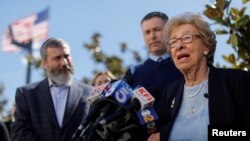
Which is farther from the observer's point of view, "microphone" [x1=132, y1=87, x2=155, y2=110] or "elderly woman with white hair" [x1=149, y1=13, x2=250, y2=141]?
"elderly woman with white hair" [x1=149, y1=13, x2=250, y2=141]

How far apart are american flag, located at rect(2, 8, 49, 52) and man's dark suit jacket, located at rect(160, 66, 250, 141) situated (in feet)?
66.4

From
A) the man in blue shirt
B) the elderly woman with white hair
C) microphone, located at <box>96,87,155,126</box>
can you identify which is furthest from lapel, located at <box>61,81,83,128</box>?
microphone, located at <box>96,87,155,126</box>

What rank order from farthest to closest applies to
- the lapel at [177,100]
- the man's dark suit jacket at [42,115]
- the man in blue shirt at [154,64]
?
the man's dark suit jacket at [42,115] → the man in blue shirt at [154,64] → the lapel at [177,100]

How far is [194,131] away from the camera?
340 centimetres

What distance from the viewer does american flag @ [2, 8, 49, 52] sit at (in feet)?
77.7

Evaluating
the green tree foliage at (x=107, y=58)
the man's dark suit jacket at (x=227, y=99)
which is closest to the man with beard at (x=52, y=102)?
the man's dark suit jacket at (x=227, y=99)

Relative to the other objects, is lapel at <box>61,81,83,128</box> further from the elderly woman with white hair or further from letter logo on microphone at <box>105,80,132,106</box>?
letter logo on microphone at <box>105,80,132,106</box>

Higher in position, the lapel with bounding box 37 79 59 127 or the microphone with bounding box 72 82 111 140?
the microphone with bounding box 72 82 111 140

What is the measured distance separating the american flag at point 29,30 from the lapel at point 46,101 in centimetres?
1845

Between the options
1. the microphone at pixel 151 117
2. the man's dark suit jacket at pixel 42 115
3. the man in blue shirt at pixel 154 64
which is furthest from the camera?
the man's dark suit jacket at pixel 42 115

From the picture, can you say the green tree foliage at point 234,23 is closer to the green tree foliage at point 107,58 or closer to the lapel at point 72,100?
the lapel at point 72,100

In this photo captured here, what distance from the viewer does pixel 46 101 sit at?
4914 mm

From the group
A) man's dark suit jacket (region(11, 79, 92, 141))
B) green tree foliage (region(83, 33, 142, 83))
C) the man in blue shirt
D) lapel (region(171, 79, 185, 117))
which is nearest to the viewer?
lapel (region(171, 79, 185, 117))

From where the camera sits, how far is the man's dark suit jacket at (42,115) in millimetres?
4729
